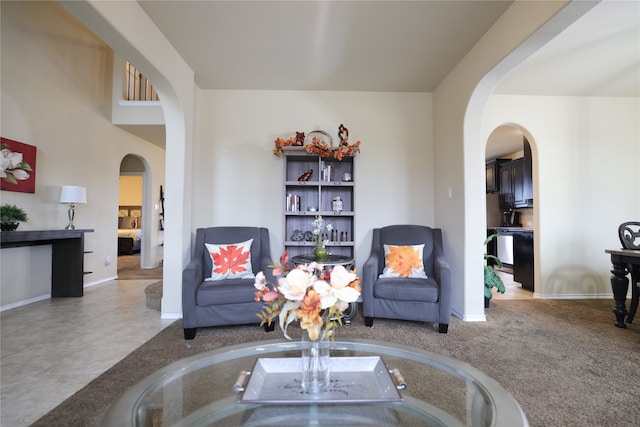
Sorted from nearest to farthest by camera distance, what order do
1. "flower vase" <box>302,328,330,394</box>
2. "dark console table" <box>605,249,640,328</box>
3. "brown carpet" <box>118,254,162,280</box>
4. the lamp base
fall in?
"flower vase" <box>302,328,330,394</box> < "dark console table" <box>605,249,640,328</box> < the lamp base < "brown carpet" <box>118,254,162,280</box>

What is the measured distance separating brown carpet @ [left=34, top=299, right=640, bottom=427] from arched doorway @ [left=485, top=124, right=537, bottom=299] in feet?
3.32

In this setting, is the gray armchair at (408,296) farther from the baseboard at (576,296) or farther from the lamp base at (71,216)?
the lamp base at (71,216)

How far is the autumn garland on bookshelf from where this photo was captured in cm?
349

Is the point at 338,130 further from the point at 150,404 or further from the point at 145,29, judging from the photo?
the point at 150,404

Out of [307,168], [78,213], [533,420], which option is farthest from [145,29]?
[533,420]

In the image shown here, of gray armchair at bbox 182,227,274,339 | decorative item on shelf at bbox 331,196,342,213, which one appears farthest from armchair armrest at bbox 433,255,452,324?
gray armchair at bbox 182,227,274,339

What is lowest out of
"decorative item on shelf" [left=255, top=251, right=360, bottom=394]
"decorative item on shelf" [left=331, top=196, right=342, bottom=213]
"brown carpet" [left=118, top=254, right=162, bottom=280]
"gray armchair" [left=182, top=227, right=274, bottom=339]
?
"brown carpet" [left=118, top=254, right=162, bottom=280]

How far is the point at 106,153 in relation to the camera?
4.87m

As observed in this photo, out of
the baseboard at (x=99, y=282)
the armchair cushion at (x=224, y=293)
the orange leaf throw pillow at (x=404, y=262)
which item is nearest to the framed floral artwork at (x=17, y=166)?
the baseboard at (x=99, y=282)

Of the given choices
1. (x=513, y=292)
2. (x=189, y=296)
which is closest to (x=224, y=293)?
(x=189, y=296)

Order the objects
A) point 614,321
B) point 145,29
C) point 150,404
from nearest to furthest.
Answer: point 150,404 → point 145,29 → point 614,321

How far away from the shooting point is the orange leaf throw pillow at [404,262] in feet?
10.2

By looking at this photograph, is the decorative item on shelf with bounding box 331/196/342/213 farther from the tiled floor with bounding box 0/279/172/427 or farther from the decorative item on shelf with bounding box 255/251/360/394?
the decorative item on shelf with bounding box 255/251/360/394

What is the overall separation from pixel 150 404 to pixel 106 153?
5067 millimetres
